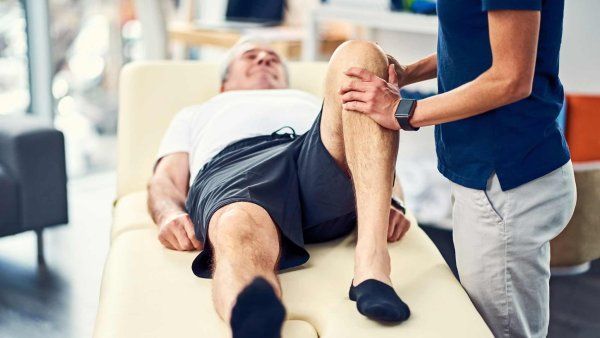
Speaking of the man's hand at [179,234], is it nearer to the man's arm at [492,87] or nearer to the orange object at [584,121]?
the man's arm at [492,87]

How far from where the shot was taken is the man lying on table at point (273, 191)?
1.52m

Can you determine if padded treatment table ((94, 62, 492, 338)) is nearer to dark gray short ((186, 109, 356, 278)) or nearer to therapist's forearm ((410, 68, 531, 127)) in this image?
dark gray short ((186, 109, 356, 278))

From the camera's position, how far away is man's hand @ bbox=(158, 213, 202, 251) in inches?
74.7

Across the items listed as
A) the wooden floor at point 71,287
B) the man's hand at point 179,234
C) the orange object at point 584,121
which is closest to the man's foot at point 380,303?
the man's hand at point 179,234

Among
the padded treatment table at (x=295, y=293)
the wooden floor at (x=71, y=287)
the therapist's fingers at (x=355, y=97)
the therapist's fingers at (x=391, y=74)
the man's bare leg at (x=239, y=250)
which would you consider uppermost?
the therapist's fingers at (x=391, y=74)

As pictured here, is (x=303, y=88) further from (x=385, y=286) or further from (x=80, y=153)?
(x=80, y=153)

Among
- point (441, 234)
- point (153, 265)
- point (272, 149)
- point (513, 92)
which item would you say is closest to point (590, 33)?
point (441, 234)

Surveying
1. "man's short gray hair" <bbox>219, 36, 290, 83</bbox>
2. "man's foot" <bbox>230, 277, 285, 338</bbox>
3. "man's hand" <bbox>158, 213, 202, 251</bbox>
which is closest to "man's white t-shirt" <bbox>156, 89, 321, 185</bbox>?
"man's short gray hair" <bbox>219, 36, 290, 83</bbox>

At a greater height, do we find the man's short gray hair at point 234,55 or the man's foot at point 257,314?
the man's short gray hair at point 234,55

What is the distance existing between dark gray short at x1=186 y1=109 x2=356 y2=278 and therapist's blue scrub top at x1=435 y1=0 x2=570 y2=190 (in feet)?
1.19

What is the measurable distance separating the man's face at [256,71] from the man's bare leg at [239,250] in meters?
0.78

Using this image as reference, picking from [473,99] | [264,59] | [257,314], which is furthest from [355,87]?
[264,59]

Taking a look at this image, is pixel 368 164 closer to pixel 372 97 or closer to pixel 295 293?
pixel 372 97

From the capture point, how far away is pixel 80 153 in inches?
165
